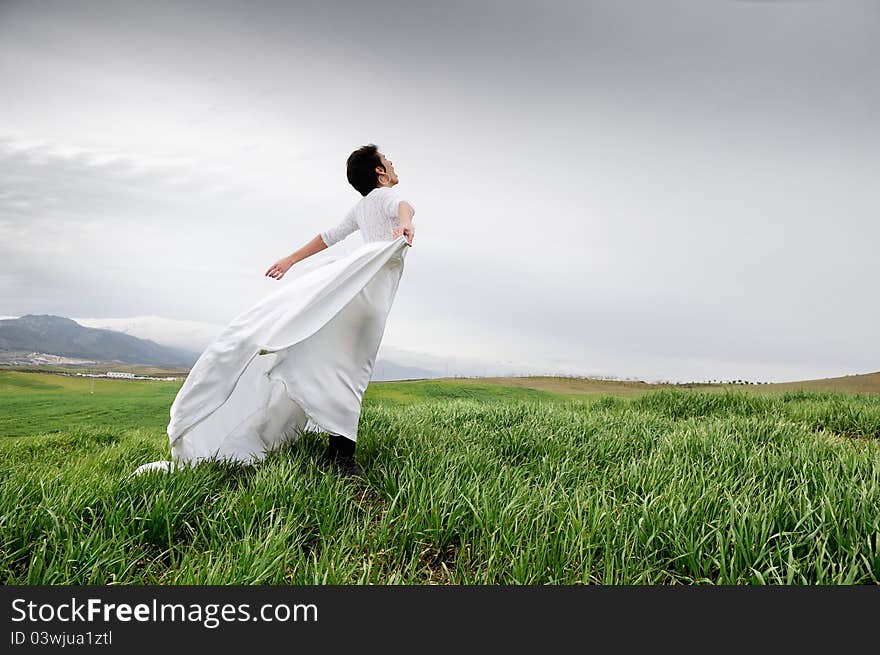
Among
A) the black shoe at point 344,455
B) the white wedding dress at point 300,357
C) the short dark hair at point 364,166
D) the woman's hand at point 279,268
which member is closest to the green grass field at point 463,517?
the black shoe at point 344,455

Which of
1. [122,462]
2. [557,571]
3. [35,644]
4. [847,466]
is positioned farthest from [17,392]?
[847,466]

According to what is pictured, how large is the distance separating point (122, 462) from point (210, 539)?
5.52 feet

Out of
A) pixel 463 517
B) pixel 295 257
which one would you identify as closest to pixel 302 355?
pixel 295 257

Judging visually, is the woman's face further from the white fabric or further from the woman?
the white fabric

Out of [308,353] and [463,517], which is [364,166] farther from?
[463,517]

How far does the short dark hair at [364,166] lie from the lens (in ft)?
10.2

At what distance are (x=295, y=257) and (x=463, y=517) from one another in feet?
7.12

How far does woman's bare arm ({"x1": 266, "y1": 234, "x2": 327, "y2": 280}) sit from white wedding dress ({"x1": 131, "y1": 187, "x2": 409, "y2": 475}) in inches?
14.3

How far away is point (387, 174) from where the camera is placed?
10.4ft

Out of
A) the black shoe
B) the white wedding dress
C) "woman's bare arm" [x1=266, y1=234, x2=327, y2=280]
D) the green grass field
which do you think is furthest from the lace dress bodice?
the green grass field

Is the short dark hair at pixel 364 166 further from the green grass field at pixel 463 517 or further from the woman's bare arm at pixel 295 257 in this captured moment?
the green grass field at pixel 463 517

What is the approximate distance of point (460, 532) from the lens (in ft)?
6.84

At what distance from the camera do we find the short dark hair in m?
3.12

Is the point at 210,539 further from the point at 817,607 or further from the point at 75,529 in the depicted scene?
the point at 817,607
